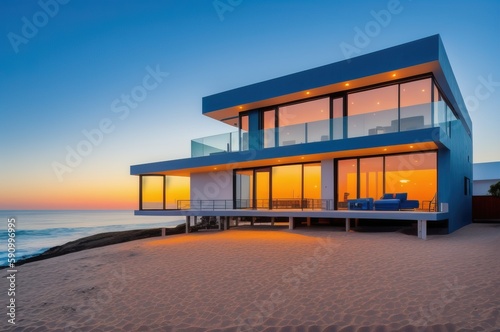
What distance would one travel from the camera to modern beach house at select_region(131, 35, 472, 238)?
42.4 feet

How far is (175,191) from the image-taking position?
22.9m

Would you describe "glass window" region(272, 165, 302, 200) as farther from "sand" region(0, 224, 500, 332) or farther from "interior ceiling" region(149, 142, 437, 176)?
"sand" region(0, 224, 500, 332)

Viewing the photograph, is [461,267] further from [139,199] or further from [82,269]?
[139,199]

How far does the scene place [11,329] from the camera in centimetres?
582

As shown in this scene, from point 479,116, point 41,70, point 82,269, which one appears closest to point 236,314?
point 82,269

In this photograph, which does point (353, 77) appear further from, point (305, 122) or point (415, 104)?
point (305, 122)

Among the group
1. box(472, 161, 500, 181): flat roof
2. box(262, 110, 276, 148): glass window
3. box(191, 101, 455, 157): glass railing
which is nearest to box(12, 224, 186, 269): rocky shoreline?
box(191, 101, 455, 157): glass railing

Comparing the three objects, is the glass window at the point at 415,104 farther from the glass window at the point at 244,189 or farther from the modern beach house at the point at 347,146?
the glass window at the point at 244,189

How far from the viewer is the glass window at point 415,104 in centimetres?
1249

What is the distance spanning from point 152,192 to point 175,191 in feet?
5.13

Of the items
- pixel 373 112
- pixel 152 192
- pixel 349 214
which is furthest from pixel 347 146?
pixel 152 192

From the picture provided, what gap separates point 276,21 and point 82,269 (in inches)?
556
